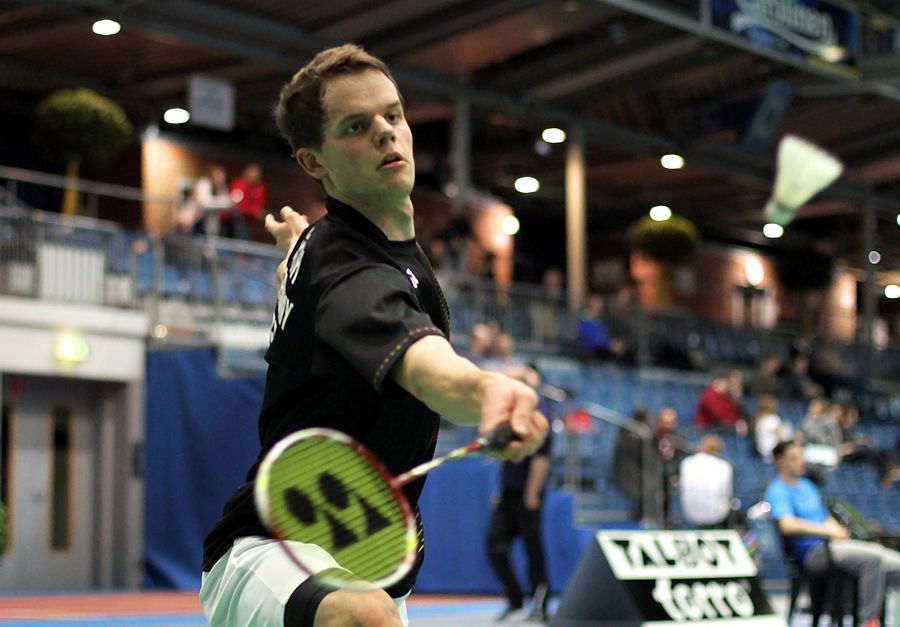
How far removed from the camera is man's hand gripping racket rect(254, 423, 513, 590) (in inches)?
94.9

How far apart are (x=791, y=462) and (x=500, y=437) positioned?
868 cm

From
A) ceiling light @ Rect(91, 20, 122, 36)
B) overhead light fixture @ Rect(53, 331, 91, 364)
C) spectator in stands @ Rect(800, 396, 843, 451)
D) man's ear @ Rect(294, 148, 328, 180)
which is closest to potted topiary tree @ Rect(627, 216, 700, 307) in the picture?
spectator in stands @ Rect(800, 396, 843, 451)

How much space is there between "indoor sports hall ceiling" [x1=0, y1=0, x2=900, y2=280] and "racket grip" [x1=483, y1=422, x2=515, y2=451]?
654 inches

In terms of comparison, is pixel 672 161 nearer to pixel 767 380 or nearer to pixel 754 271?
pixel 767 380

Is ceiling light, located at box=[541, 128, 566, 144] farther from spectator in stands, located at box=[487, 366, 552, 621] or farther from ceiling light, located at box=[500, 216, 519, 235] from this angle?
spectator in stands, located at box=[487, 366, 552, 621]

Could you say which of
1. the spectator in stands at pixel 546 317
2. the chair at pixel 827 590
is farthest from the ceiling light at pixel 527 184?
the chair at pixel 827 590

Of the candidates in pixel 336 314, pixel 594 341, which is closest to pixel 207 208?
pixel 594 341

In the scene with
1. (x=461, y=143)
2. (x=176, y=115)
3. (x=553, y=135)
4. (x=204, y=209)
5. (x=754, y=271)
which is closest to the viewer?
(x=204, y=209)

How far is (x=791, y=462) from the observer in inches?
414

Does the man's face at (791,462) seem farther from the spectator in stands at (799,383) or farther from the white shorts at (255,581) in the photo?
the spectator in stands at (799,383)

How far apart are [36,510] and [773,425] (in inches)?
347

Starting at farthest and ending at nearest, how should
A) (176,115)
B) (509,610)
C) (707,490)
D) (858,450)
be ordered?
(176,115), (858,450), (707,490), (509,610)

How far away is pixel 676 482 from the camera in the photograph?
667 inches

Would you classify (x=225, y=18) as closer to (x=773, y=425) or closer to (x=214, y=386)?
(x=214, y=386)
